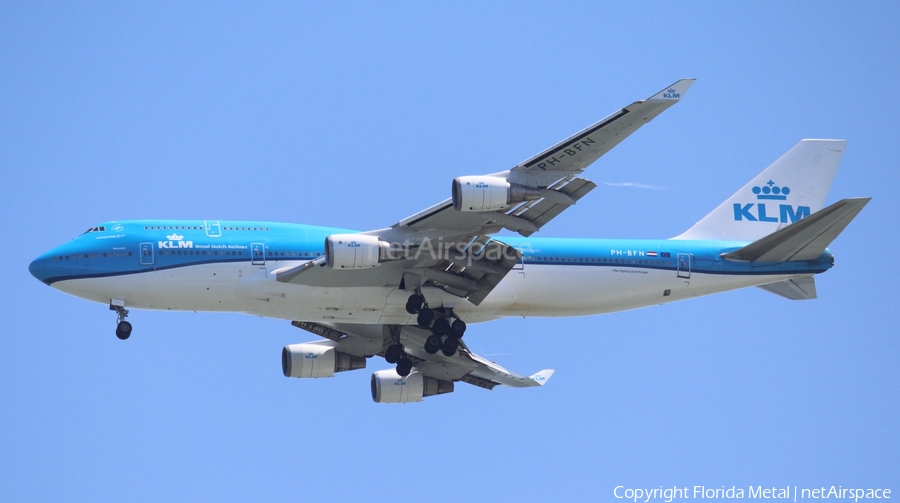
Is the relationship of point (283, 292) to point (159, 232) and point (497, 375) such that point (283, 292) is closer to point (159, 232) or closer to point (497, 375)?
point (159, 232)

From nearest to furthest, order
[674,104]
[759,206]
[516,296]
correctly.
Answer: [674,104] → [516,296] → [759,206]

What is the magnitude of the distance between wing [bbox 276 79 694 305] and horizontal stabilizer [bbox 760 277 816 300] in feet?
35.1

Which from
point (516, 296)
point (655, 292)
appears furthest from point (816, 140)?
point (516, 296)

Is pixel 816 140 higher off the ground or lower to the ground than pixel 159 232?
higher

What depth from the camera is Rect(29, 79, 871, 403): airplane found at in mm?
35594

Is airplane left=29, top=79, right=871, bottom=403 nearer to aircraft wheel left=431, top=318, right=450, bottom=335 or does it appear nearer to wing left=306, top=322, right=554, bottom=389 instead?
aircraft wheel left=431, top=318, right=450, bottom=335

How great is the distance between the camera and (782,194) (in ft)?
152

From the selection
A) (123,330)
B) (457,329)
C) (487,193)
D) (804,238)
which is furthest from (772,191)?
(123,330)

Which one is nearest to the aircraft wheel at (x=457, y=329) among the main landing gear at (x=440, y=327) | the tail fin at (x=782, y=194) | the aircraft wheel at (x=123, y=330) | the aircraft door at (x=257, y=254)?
the main landing gear at (x=440, y=327)

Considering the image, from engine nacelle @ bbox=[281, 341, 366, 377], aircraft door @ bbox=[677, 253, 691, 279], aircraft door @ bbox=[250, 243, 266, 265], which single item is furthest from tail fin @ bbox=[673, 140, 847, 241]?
aircraft door @ bbox=[250, 243, 266, 265]

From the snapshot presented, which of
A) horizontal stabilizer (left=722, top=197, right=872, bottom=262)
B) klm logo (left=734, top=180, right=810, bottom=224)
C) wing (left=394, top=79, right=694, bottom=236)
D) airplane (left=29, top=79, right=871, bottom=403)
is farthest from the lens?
klm logo (left=734, top=180, right=810, bottom=224)

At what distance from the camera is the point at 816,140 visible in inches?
1843

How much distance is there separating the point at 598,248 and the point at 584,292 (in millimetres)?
1710

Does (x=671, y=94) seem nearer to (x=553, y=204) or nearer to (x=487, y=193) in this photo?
(x=553, y=204)
